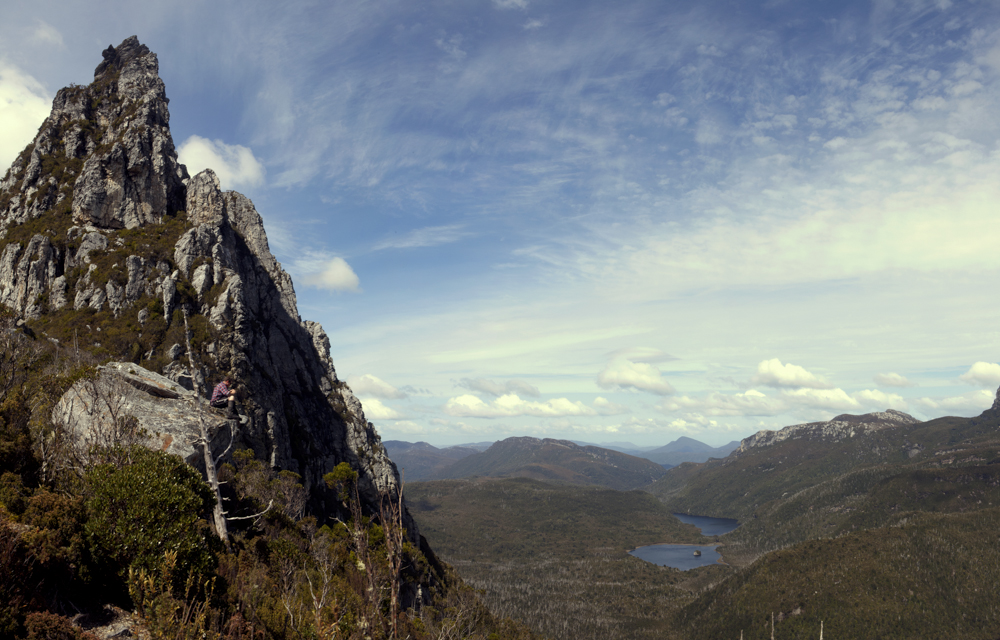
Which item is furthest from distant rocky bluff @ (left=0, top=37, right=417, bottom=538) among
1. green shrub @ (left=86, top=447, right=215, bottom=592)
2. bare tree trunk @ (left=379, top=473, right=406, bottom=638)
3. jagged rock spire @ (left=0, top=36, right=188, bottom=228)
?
bare tree trunk @ (left=379, top=473, right=406, bottom=638)

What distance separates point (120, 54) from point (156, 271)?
3344 inches

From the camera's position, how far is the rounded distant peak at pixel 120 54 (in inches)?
4897

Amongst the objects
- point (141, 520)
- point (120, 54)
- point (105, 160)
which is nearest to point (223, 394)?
point (141, 520)

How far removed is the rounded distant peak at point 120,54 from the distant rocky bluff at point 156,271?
1.27 ft

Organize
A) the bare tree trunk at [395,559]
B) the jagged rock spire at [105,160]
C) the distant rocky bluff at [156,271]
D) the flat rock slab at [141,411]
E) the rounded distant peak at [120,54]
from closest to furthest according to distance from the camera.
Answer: the bare tree trunk at [395,559], the flat rock slab at [141,411], the distant rocky bluff at [156,271], the jagged rock spire at [105,160], the rounded distant peak at [120,54]

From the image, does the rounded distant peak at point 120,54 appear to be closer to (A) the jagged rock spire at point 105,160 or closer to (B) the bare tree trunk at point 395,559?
(A) the jagged rock spire at point 105,160

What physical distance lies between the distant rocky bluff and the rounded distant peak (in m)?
0.39

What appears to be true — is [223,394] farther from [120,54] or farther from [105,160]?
[120,54]

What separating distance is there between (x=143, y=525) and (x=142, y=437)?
13.6 metres

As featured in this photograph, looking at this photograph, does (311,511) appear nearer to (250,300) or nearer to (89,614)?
(250,300)

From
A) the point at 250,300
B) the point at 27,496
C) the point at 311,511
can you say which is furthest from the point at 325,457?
the point at 27,496

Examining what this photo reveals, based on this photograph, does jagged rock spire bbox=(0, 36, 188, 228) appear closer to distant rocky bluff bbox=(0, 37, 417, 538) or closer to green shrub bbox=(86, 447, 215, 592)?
distant rocky bluff bbox=(0, 37, 417, 538)

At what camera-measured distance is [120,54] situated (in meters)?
127

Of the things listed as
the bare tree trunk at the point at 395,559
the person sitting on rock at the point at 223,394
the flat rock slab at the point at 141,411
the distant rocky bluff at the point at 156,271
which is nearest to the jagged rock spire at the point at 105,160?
the distant rocky bluff at the point at 156,271
